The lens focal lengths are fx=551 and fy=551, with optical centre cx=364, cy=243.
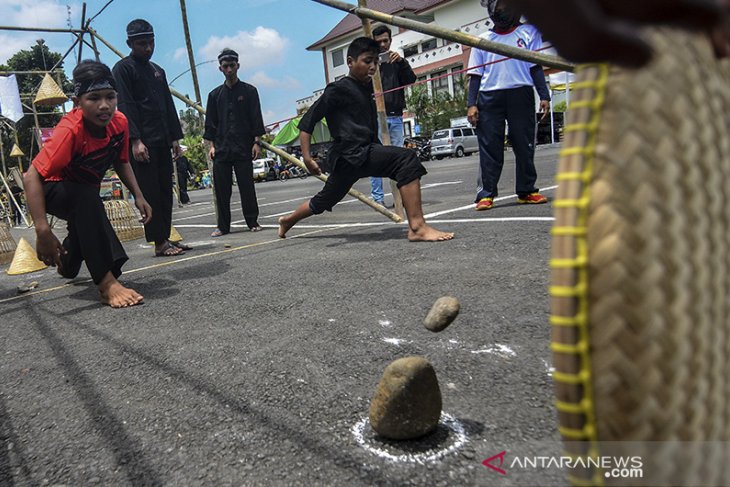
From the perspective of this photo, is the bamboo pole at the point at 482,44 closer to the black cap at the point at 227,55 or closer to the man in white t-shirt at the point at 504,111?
the man in white t-shirt at the point at 504,111

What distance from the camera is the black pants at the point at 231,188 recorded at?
5.81 metres

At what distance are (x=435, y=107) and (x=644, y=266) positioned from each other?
133 ft

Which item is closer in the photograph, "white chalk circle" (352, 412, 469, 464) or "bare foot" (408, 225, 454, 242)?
→ "white chalk circle" (352, 412, 469, 464)

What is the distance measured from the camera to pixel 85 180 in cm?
317

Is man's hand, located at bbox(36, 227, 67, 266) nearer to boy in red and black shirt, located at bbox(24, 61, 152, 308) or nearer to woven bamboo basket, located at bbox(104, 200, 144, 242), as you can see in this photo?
boy in red and black shirt, located at bbox(24, 61, 152, 308)

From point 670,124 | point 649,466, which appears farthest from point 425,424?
point 670,124

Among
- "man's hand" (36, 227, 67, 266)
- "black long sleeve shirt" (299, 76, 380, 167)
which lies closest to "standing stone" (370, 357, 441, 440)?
"man's hand" (36, 227, 67, 266)

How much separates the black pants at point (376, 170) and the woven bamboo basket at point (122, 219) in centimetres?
316

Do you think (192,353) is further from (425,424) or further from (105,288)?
(105,288)

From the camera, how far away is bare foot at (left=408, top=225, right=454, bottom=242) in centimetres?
370

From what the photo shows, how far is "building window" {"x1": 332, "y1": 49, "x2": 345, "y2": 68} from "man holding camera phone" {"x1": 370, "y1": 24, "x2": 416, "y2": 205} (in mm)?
46760

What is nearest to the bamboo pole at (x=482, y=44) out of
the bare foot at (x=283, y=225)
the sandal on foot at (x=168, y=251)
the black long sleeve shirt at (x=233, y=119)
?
the bare foot at (x=283, y=225)

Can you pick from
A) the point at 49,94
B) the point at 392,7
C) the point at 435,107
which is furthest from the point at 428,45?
the point at 49,94

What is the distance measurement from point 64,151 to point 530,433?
9.12 ft
